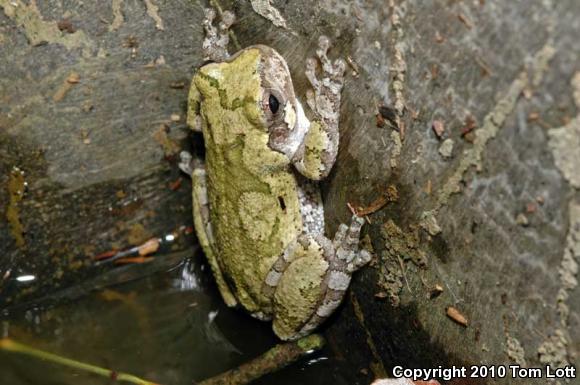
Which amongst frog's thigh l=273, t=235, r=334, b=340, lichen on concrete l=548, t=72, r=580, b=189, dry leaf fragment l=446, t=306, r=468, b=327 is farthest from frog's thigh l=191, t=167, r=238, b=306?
lichen on concrete l=548, t=72, r=580, b=189

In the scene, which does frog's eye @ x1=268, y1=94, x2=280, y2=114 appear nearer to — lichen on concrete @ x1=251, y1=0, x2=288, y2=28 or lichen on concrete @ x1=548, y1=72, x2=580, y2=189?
lichen on concrete @ x1=251, y1=0, x2=288, y2=28

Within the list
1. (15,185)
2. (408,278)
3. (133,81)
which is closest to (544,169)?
(408,278)

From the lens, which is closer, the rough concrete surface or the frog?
the rough concrete surface

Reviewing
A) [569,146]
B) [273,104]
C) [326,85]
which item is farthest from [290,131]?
[569,146]

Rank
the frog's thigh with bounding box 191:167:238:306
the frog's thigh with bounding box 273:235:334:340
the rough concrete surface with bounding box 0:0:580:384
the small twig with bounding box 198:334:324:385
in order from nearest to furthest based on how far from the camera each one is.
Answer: the rough concrete surface with bounding box 0:0:580:384 → the frog's thigh with bounding box 273:235:334:340 → the small twig with bounding box 198:334:324:385 → the frog's thigh with bounding box 191:167:238:306

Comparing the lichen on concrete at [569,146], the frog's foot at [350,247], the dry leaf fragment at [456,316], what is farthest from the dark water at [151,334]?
the lichen on concrete at [569,146]

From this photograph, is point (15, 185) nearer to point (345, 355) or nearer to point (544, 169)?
point (345, 355)
